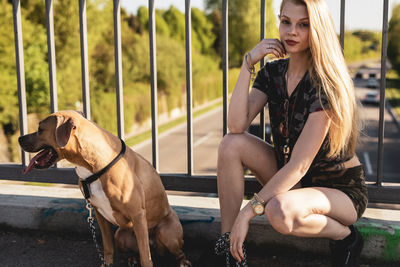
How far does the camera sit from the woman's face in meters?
2.04

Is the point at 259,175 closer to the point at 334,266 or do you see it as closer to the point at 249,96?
the point at 249,96

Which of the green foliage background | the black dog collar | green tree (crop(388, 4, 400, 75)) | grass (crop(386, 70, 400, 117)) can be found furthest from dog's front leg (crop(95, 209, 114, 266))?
green tree (crop(388, 4, 400, 75))

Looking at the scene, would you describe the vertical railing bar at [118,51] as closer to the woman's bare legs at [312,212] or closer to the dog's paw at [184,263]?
the dog's paw at [184,263]

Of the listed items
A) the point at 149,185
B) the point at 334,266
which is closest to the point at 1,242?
the point at 149,185

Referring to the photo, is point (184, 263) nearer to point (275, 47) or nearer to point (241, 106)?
point (241, 106)

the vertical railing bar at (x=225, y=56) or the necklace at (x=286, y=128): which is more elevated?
the vertical railing bar at (x=225, y=56)

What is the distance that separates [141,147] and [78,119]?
19181mm

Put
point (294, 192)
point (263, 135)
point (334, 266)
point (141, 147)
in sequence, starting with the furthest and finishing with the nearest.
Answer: point (141, 147) → point (263, 135) → point (334, 266) → point (294, 192)

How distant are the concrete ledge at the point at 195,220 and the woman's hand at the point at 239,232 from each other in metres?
0.50

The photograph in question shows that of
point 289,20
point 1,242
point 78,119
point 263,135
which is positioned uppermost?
point 289,20

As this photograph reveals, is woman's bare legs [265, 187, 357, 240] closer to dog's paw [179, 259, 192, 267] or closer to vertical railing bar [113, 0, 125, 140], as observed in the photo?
dog's paw [179, 259, 192, 267]

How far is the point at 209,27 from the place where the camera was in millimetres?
40125

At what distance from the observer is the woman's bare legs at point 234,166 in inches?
87.8

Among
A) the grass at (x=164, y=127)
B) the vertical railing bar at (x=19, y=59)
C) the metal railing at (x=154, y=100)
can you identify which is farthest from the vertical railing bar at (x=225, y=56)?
the grass at (x=164, y=127)
